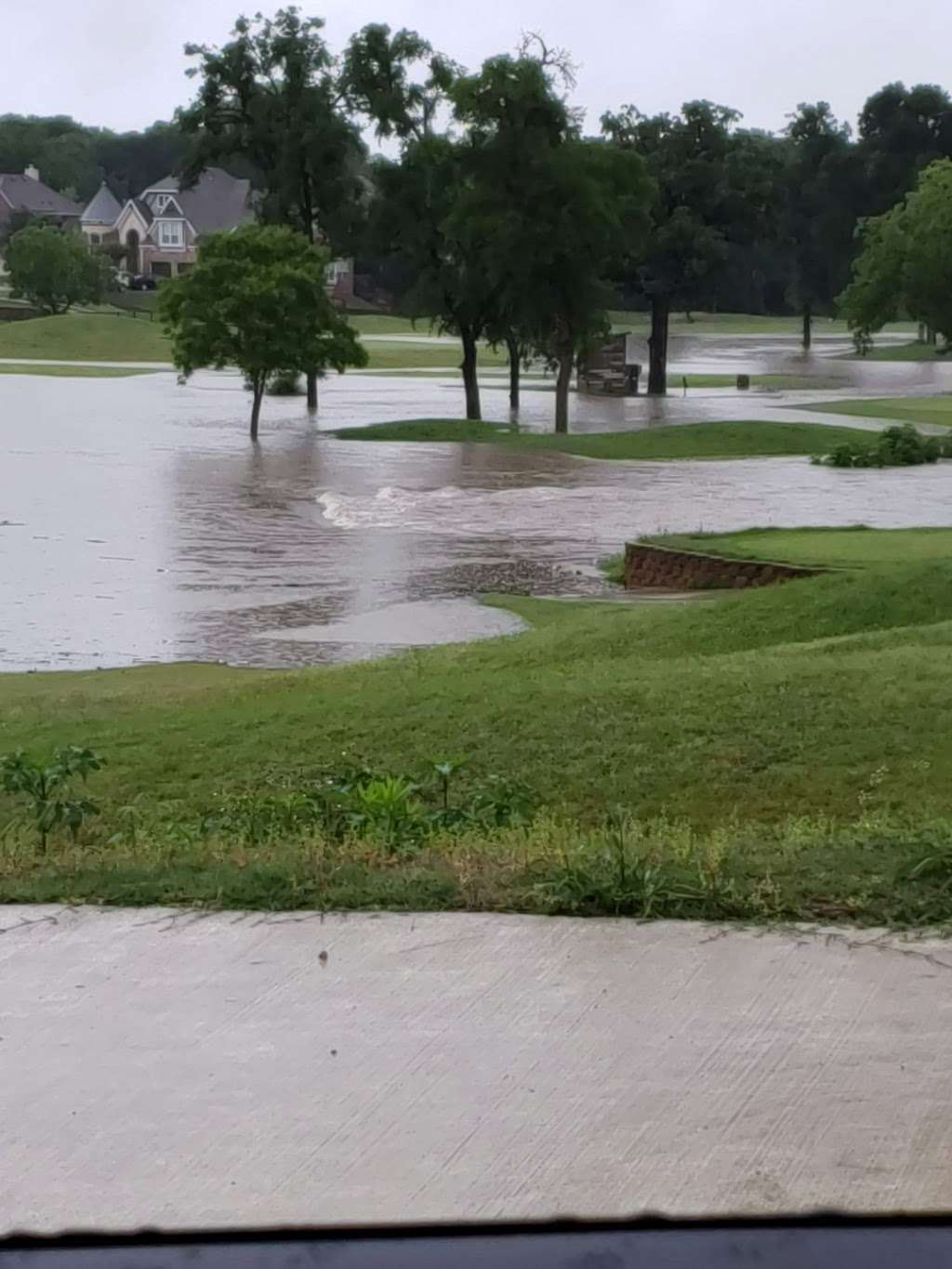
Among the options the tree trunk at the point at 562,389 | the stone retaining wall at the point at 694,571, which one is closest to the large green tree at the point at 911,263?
the tree trunk at the point at 562,389

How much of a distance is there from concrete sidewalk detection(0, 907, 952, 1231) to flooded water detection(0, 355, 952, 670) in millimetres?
13466

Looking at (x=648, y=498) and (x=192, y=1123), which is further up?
(x=192, y=1123)

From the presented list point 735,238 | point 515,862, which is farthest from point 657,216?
point 515,862

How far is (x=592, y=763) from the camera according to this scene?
8367mm

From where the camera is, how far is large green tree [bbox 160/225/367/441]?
55.1 meters

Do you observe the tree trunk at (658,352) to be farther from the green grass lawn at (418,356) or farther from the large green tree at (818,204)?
the green grass lawn at (418,356)

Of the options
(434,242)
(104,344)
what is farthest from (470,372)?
(104,344)

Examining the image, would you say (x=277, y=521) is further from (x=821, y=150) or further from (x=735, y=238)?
(x=735, y=238)

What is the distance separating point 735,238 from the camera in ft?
232

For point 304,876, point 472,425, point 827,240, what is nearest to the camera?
point 304,876

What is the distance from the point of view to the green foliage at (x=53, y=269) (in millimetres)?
101188

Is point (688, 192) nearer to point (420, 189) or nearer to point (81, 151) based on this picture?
point (420, 189)

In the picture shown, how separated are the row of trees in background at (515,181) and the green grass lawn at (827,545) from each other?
22637 mm

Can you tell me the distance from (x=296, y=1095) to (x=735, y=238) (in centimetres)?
6960
